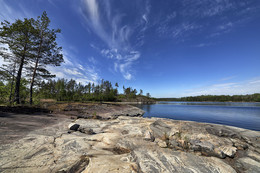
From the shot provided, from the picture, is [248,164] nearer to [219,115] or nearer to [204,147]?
[204,147]

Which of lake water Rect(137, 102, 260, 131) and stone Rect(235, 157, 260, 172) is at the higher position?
stone Rect(235, 157, 260, 172)

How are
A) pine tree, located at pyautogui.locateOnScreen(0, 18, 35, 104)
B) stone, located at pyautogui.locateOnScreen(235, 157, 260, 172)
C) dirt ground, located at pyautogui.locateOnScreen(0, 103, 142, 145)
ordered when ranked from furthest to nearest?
1. pine tree, located at pyautogui.locateOnScreen(0, 18, 35, 104)
2. dirt ground, located at pyautogui.locateOnScreen(0, 103, 142, 145)
3. stone, located at pyautogui.locateOnScreen(235, 157, 260, 172)

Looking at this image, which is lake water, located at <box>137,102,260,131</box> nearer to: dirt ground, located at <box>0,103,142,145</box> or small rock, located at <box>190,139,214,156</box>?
small rock, located at <box>190,139,214,156</box>

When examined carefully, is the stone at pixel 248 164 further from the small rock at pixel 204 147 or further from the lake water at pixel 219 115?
the lake water at pixel 219 115

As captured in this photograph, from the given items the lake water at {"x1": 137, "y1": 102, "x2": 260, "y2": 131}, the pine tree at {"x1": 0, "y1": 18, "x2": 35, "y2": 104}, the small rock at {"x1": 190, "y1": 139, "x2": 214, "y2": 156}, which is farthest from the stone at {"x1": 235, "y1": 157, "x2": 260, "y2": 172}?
the pine tree at {"x1": 0, "y1": 18, "x2": 35, "y2": 104}

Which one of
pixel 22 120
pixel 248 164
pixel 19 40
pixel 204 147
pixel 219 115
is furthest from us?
pixel 219 115

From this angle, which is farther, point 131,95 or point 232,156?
point 131,95

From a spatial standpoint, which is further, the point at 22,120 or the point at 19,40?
the point at 19,40

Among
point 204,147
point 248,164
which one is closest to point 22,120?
point 204,147

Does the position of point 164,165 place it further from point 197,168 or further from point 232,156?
point 232,156

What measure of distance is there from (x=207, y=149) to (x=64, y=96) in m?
71.5

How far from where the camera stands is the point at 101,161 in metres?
3.48

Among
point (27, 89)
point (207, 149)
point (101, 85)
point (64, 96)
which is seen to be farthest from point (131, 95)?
point (207, 149)

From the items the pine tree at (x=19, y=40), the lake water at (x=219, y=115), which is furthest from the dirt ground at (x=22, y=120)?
the lake water at (x=219, y=115)
